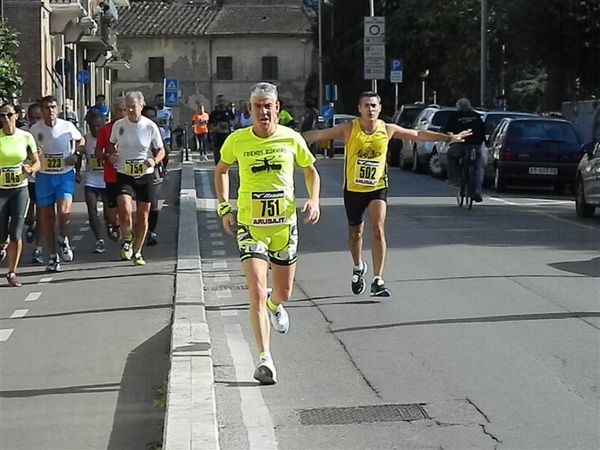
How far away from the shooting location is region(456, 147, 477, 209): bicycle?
21406 millimetres

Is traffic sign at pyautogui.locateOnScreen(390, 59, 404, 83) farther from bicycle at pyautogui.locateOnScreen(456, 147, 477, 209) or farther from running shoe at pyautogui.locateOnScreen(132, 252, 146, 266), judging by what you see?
running shoe at pyautogui.locateOnScreen(132, 252, 146, 266)

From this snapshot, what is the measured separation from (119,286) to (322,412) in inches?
230

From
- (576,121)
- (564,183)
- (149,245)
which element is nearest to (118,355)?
(149,245)

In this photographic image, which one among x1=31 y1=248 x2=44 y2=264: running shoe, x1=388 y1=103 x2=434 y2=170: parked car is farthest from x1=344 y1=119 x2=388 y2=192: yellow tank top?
x1=388 y1=103 x2=434 y2=170: parked car

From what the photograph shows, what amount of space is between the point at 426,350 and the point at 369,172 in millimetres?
2879

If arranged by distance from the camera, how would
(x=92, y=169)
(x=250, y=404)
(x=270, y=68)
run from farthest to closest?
(x=270, y=68), (x=92, y=169), (x=250, y=404)

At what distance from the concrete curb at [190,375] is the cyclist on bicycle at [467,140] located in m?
8.63

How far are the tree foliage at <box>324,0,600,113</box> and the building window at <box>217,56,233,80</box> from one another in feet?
41.2

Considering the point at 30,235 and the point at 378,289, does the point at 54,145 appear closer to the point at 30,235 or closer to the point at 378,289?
the point at 30,235

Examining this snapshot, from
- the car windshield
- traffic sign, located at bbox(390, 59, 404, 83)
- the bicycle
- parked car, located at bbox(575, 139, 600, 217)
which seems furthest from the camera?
traffic sign, located at bbox(390, 59, 404, 83)

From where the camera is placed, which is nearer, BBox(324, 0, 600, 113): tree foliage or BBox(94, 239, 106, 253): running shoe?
BBox(94, 239, 106, 253): running shoe

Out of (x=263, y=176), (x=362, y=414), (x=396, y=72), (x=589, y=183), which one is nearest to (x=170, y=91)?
(x=396, y=72)

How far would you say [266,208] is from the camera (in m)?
8.41

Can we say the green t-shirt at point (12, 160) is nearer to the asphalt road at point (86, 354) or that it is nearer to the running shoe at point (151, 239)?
the asphalt road at point (86, 354)
